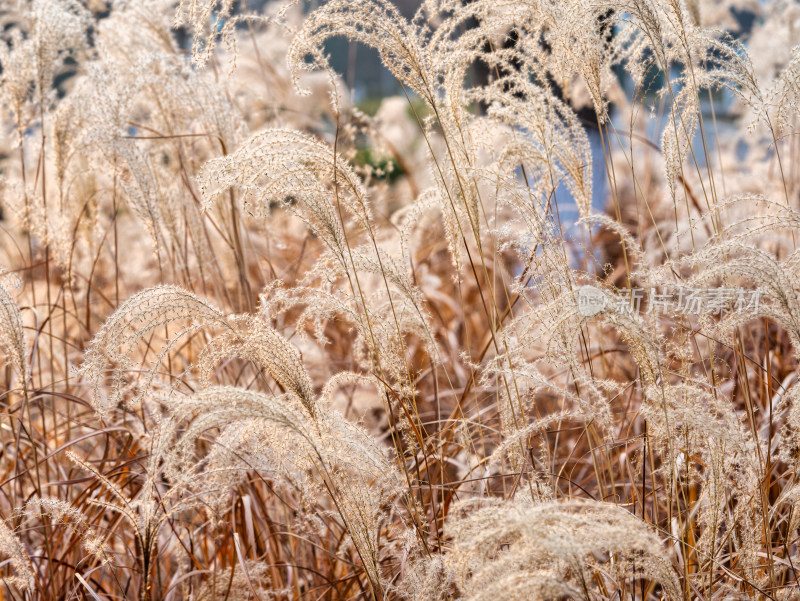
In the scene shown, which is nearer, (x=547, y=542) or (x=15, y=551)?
(x=547, y=542)

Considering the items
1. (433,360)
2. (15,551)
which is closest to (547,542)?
(433,360)

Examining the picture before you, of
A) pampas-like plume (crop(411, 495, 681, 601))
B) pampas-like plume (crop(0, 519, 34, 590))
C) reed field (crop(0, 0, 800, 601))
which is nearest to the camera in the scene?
pampas-like plume (crop(411, 495, 681, 601))

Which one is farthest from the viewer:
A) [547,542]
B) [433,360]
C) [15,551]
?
[433,360]

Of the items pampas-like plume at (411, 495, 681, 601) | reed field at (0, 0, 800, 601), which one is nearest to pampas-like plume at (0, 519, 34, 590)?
reed field at (0, 0, 800, 601)

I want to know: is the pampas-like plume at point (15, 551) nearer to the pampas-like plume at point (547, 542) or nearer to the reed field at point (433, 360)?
the reed field at point (433, 360)

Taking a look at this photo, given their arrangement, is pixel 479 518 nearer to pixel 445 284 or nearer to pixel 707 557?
pixel 707 557

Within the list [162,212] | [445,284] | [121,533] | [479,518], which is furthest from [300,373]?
[445,284]

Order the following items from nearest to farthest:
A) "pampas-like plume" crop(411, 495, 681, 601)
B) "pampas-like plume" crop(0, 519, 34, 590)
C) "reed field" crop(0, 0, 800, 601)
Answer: "pampas-like plume" crop(411, 495, 681, 601) < "reed field" crop(0, 0, 800, 601) < "pampas-like plume" crop(0, 519, 34, 590)

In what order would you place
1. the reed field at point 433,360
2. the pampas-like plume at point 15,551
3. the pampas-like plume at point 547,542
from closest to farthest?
1. the pampas-like plume at point 547,542
2. the reed field at point 433,360
3. the pampas-like plume at point 15,551

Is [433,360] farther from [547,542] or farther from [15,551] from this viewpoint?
[15,551]

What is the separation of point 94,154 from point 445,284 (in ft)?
8.14

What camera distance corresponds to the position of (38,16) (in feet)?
8.51

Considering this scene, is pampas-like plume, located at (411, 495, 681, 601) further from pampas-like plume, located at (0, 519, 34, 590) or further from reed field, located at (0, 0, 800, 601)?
pampas-like plume, located at (0, 519, 34, 590)

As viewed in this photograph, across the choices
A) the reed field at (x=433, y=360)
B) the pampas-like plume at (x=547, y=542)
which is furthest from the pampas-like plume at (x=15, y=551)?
the pampas-like plume at (x=547, y=542)
